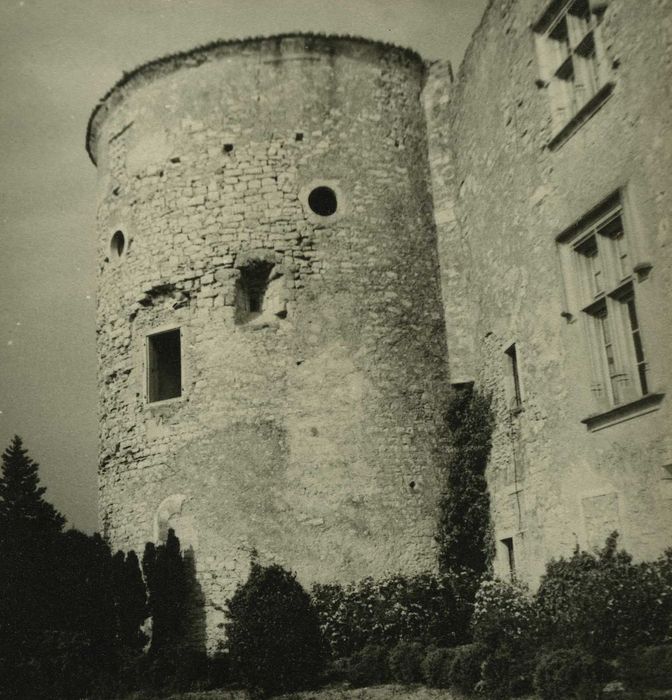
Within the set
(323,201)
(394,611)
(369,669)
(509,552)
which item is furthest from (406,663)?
(323,201)

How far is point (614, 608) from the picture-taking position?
884 cm

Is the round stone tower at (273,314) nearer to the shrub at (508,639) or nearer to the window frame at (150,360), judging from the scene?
the window frame at (150,360)

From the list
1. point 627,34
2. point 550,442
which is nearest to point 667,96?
point 627,34

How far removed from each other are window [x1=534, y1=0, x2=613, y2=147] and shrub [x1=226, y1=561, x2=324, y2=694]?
692 centimetres

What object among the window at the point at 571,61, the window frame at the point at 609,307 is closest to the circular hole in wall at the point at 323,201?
the window at the point at 571,61

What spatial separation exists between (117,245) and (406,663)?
9.38 m

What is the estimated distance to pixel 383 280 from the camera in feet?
51.1

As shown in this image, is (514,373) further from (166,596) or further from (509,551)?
(166,596)

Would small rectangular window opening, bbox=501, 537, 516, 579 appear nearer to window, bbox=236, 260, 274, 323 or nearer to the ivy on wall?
the ivy on wall

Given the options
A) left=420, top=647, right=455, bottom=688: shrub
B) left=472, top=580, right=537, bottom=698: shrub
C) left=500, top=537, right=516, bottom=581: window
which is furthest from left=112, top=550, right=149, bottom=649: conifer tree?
left=500, top=537, right=516, bottom=581: window

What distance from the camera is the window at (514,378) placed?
43.8 ft

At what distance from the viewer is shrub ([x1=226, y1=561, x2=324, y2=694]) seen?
12.0 meters

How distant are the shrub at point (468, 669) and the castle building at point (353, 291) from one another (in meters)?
1.95

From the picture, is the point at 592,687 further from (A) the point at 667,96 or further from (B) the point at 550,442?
(A) the point at 667,96
